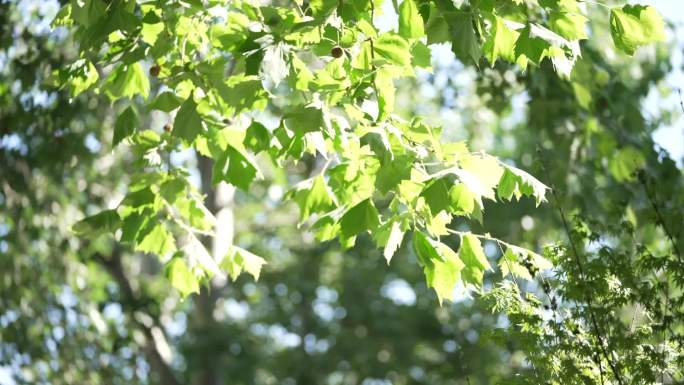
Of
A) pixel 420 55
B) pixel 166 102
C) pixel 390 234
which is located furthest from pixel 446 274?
pixel 166 102

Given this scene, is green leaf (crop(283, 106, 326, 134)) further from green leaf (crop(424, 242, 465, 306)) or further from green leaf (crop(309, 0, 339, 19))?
green leaf (crop(424, 242, 465, 306))

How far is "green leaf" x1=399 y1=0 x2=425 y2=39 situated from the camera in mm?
3402

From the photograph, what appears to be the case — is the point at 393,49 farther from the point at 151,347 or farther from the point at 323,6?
the point at 151,347

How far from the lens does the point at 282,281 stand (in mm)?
15773

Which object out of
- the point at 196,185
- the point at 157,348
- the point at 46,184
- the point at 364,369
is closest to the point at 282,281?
the point at 364,369

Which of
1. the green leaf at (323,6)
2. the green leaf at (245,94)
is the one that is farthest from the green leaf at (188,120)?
the green leaf at (323,6)

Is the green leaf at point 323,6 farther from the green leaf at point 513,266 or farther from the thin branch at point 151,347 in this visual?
the thin branch at point 151,347

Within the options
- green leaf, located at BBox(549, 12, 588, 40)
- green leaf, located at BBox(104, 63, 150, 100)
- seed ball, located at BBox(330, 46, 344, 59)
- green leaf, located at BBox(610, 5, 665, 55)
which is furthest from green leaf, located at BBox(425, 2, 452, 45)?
green leaf, located at BBox(104, 63, 150, 100)

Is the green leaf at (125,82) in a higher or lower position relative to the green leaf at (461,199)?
lower

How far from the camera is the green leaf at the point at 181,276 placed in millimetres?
4414

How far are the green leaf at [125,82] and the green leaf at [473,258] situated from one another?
4.75ft

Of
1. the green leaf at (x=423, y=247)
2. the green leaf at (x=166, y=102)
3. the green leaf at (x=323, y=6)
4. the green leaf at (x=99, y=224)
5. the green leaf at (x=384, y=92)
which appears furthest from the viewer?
the green leaf at (x=99, y=224)

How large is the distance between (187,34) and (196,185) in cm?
86

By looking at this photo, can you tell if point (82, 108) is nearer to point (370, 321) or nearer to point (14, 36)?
point (14, 36)
